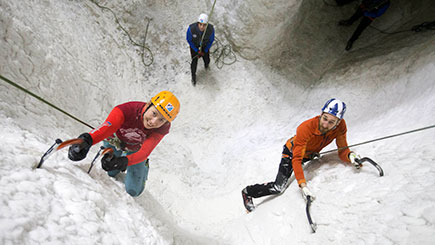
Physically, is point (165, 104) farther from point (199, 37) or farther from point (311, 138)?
point (199, 37)

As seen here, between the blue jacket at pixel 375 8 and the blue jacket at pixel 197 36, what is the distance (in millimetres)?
3419

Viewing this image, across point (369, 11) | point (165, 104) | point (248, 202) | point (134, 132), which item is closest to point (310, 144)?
point (248, 202)

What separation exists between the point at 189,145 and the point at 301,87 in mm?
2965

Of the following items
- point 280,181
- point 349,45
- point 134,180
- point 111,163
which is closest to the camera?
point 111,163

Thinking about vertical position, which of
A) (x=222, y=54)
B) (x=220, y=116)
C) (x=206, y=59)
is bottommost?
(x=220, y=116)

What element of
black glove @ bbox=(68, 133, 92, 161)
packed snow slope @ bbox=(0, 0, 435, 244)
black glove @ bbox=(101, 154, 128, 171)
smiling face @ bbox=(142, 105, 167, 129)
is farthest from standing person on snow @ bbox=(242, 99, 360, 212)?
black glove @ bbox=(68, 133, 92, 161)

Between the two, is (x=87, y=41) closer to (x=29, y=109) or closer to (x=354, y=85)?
(x=29, y=109)

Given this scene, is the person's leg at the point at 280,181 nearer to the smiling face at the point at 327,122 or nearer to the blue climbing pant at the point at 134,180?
the smiling face at the point at 327,122

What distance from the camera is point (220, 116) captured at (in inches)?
203

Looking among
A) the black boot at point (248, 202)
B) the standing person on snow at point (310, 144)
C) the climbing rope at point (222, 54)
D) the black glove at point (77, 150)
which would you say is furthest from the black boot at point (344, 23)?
the black glove at point (77, 150)

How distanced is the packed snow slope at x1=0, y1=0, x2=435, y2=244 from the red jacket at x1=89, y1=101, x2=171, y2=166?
0.40 metres

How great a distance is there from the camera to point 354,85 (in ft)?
14.9

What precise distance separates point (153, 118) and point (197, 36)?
2.90m

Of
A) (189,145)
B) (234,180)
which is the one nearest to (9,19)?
(189,145)
